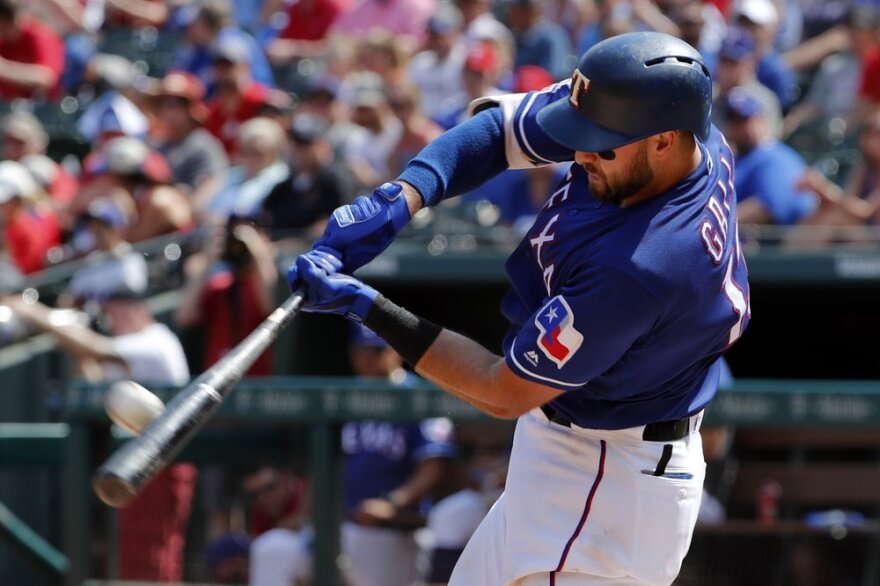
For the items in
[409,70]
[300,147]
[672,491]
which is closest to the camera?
[672,491]

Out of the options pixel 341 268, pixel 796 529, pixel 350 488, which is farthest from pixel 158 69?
pixel 341 268

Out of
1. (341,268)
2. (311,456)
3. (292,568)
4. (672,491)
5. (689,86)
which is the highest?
(689,86)

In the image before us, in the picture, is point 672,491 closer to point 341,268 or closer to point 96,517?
point 341,268

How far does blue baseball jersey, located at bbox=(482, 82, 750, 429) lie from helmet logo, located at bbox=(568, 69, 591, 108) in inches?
8.5

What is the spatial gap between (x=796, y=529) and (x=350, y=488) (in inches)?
68.4

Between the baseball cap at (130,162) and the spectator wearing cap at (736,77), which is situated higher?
the spectator wearing cap at (736,77)

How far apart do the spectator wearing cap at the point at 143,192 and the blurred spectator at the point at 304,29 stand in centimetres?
220

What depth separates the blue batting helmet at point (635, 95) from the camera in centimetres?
311

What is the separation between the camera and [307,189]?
693 centimetres

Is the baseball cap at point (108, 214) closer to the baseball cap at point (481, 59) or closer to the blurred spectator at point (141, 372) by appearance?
the blurred spectator at point (141, 372)

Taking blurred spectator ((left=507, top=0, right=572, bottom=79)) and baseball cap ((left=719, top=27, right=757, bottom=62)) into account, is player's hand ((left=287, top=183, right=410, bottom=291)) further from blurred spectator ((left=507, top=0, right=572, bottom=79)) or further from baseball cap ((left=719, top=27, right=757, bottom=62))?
blurred spectator ((left=507, top=0, right=572, bottom=79))

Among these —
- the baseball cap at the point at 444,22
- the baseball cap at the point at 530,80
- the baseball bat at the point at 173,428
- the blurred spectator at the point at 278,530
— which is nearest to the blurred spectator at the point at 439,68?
the baseball cap at the point at 444,22

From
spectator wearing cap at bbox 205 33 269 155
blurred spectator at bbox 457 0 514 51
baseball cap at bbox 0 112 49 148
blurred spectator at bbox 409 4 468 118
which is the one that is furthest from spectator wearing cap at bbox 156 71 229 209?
blurred spectator at bbox 457 0 514 51

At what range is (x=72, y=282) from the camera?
716cm
